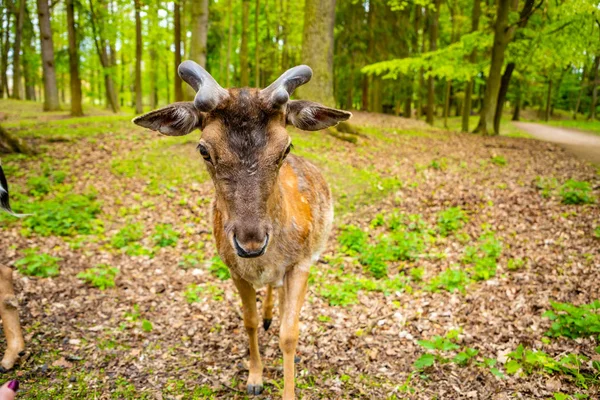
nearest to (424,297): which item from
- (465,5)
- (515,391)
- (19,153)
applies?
(515,391)

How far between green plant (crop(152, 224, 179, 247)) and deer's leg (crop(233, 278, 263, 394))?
3.72 m

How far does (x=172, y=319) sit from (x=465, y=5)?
91.8ft

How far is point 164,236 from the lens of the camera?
7.58 meters

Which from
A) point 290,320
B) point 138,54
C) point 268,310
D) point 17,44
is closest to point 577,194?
point 268,310

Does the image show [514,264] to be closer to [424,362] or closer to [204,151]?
[424,362]

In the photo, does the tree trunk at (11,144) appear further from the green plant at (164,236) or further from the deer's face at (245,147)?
the deer's face at (245,147)

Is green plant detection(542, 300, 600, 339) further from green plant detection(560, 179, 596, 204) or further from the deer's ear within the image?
green plant detection(560, 179, 596, 204)

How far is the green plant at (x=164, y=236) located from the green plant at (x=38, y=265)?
170 centimetres

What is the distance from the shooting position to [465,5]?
2625 centimetres

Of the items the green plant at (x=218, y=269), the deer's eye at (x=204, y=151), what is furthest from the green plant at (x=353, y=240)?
the deer's eye at (x=204, y=151)

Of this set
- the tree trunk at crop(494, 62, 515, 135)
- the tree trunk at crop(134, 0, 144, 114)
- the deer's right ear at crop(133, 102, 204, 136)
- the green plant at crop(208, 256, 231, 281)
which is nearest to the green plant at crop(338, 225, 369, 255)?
the green plant at crop(208, 256, 231, 281)

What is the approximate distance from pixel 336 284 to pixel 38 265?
14.2 ft

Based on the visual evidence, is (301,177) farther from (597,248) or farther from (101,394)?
(597,248)

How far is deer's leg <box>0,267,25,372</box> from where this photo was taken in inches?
159
